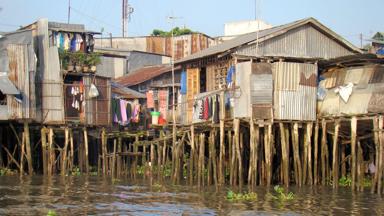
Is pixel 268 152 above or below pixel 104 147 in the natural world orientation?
above

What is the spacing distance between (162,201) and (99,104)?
45.0 feet

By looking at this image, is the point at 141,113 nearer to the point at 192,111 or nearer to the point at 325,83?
the point at 192,111

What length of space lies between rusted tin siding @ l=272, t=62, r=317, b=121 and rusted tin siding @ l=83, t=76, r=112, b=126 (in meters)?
11.4

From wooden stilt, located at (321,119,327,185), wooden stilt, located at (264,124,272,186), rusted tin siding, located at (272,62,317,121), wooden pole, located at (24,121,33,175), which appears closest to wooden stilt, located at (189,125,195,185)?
wooden stilt, located at (264,124,272,186)

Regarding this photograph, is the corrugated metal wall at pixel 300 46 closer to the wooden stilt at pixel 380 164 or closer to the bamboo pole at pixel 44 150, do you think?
the wooden stilt at pixel 380 164

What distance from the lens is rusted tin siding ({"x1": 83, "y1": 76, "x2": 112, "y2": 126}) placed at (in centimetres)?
3362

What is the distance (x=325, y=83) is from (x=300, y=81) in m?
1.03

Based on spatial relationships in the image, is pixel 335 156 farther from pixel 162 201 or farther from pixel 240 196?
pixel 162 201

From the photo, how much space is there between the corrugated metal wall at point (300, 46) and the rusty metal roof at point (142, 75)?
12864mm

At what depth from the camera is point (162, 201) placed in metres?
21.3

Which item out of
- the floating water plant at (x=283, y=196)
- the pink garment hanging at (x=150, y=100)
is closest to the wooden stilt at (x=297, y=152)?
the floating water plant at (x=283, y=196)

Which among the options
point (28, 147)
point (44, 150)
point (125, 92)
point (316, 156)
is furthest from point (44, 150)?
point (316, 156)

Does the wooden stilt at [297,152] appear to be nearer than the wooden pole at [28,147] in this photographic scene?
Yes

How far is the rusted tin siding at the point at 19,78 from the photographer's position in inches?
1212
